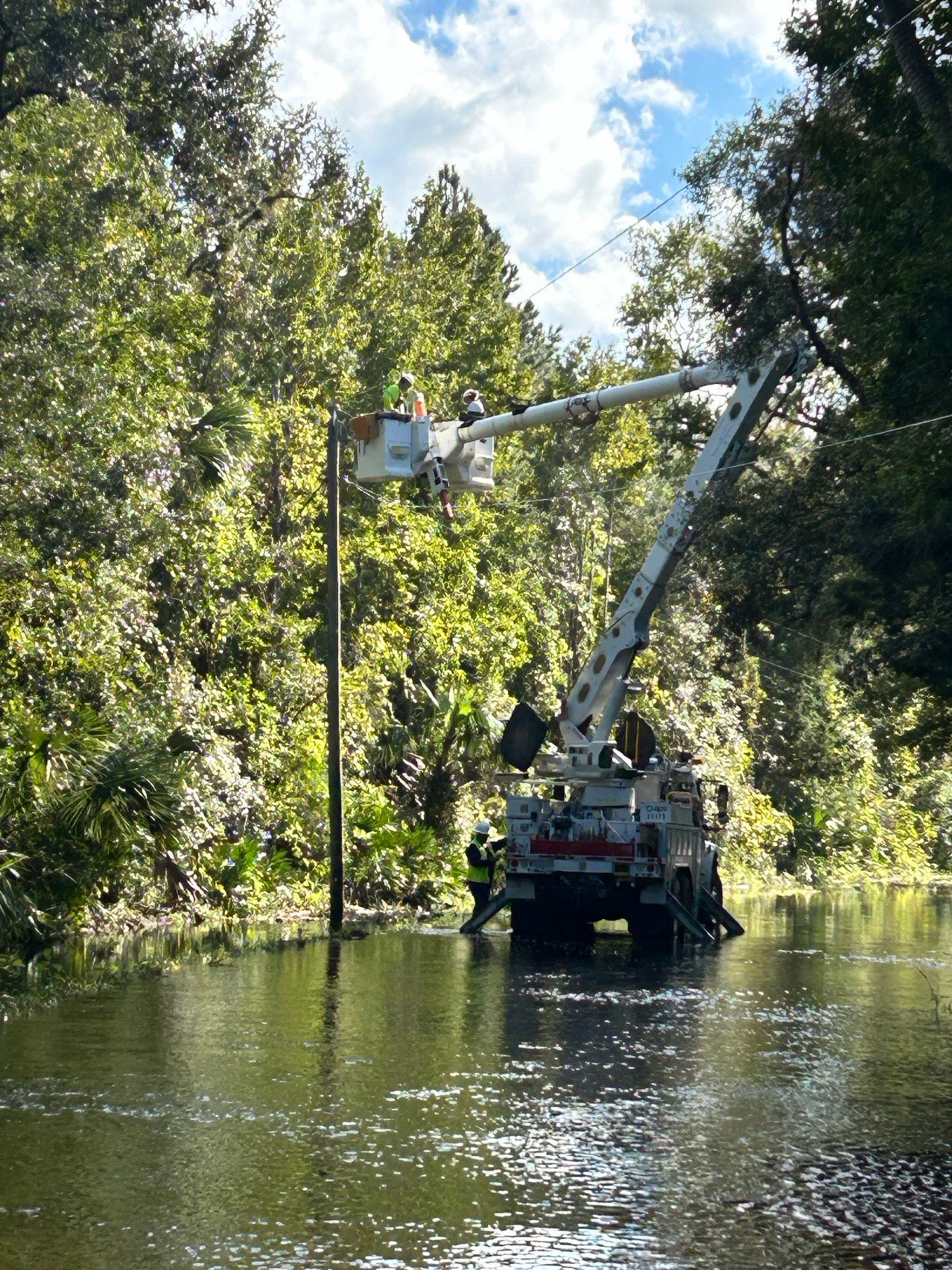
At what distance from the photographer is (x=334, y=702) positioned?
2439 cm

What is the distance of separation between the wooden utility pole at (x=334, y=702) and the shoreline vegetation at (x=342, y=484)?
6.62ft

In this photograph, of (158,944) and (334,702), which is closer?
(158,944)

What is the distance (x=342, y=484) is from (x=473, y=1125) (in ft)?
86.4

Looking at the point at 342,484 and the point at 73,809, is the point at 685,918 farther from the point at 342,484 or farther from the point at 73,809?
the point at 342,484

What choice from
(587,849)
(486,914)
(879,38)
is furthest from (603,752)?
(879,38)

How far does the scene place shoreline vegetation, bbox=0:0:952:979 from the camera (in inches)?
733

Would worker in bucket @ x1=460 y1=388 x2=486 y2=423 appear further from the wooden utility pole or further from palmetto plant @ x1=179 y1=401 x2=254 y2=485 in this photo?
palmetto plant @ x1=179 y1=401 x2=254 y2=485

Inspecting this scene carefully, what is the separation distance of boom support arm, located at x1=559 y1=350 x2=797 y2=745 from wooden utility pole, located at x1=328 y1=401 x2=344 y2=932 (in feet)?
10.9

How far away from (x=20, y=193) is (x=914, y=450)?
1461 centimetres

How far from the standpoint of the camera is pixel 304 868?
2905cm

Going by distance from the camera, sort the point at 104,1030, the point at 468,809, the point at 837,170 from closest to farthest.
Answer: the point at 104,1030, the point at 837,170, the point at 468,809

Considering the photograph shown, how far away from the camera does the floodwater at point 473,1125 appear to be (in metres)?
7.39

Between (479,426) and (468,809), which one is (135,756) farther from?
(468,809)

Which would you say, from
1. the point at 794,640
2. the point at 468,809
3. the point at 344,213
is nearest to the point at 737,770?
the point at 794,640
